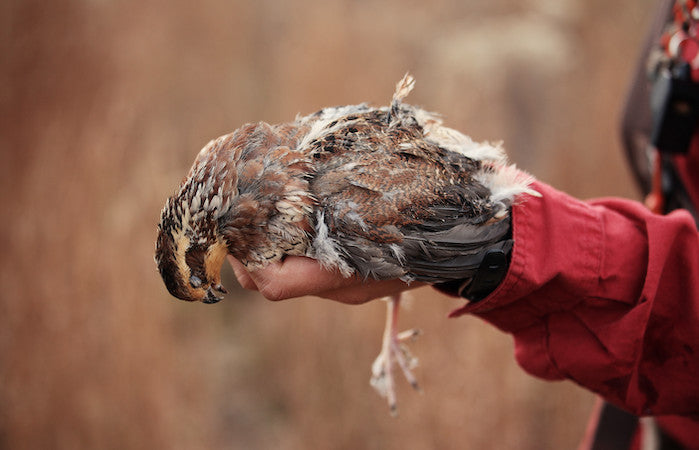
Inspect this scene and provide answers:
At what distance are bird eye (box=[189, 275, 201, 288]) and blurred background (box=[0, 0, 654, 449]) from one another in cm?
231

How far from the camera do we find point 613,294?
1228 mm

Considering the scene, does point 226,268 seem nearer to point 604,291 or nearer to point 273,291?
point 273,291

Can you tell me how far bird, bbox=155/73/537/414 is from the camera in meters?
1.20

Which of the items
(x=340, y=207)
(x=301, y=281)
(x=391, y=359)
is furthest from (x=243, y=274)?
(x=391, y=359)

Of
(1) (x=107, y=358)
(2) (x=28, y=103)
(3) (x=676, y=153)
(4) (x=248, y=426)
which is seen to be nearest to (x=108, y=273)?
(1) (x=107, y=358)

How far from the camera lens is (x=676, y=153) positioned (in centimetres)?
159

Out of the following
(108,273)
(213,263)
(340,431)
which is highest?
(213,263)

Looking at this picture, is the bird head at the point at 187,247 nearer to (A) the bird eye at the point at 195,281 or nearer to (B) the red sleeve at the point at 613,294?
(A) the bird eye at the point at 195,281

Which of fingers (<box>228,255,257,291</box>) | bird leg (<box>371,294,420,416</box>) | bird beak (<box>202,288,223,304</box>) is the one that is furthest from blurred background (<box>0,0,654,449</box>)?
bird beak (<box>202,288,223,304</box>)

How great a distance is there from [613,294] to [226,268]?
3.34m

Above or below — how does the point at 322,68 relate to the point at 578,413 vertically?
above

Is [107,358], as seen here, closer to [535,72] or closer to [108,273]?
[108,273]

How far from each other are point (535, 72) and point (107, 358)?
402 cm

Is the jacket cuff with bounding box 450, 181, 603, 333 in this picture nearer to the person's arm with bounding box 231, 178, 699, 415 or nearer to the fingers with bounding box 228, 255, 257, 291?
the person's arm with bounding box 231, 178, 699, 415
